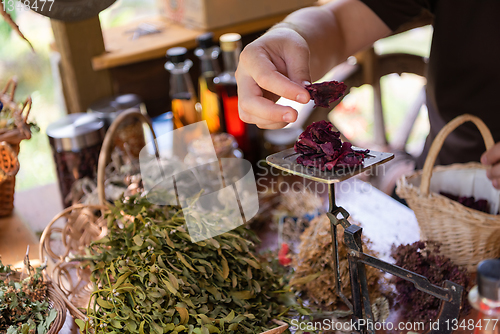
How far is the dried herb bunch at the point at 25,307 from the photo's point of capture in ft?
2.27

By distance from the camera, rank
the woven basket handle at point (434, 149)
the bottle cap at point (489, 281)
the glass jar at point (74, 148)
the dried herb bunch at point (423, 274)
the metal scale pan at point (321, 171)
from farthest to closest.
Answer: the glass jar at point (74, 148), the woven basket handle at point (434, 149), the dried herb bunch at point (423, 274), the metal scale pan at point (321, 171), the bottle cap at point (489, 281)

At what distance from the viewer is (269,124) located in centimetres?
72

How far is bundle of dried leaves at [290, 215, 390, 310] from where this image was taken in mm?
818

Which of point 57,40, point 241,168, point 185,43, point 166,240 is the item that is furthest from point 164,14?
point 166,240

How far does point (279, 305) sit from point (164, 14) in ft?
4.97

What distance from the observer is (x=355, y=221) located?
992 mm

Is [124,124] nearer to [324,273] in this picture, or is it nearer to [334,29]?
[334,29]

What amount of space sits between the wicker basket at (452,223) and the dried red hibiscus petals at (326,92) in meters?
0.35

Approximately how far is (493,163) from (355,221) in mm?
337

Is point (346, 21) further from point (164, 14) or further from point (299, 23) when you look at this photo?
point (164, 14)

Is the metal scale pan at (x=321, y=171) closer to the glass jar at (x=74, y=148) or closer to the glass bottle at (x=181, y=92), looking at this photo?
the glass jar at (x=74, y=148)

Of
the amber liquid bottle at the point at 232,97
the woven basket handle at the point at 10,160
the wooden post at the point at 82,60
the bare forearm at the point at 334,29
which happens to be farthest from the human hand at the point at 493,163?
the wooden post at the point at 82,60

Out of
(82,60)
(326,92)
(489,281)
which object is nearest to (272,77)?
(326,92)

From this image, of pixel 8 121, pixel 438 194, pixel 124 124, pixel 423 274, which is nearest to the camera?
pixel 423 274
